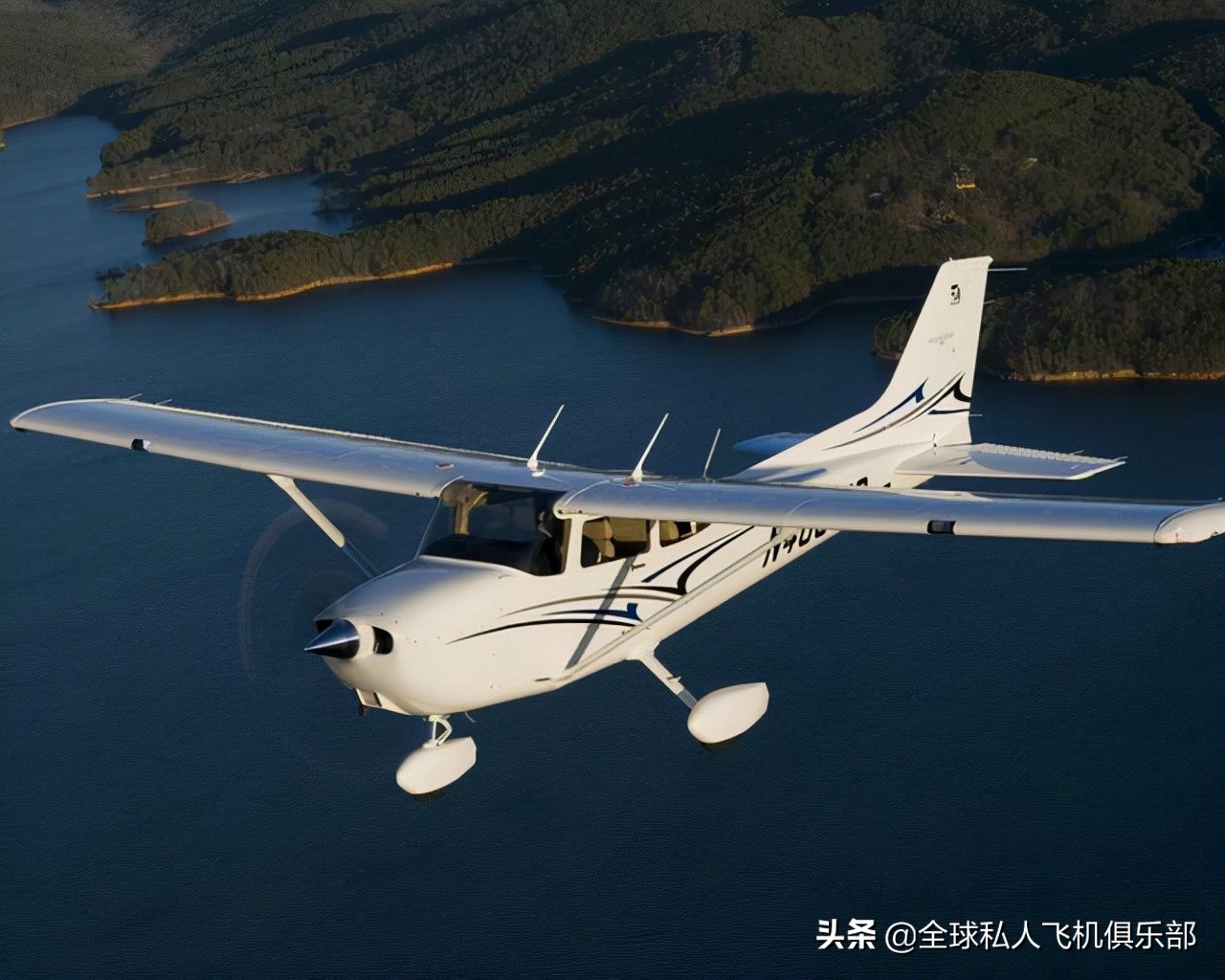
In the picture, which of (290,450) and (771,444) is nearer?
(290,450)

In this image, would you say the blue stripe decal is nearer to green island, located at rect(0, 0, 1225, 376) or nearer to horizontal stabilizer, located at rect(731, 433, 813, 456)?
horizontal stabilizer, located at rect(731, 433, 813, 456)

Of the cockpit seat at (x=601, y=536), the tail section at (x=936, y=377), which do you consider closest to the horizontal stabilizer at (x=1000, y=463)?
the tail section at (x=936, y=377)

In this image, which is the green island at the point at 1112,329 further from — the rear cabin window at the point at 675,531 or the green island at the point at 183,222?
the green island at the point at 183,222

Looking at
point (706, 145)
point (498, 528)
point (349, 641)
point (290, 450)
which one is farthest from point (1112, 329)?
point (349, 641)

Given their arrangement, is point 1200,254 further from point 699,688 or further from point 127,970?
point 127,970

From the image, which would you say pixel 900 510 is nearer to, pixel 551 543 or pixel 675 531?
pixel 675 531
